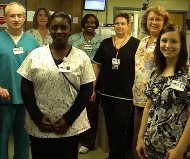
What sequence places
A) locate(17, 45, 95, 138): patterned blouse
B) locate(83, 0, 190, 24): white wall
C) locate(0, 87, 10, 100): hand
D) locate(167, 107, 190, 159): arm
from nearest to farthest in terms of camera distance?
locate(167, 107, 190, 159): arm < locate(17, 45, 95, 138): patterned blouse < locate(0, 87, 10, 100): hand < locate(83, 0, 190, 24): white wall

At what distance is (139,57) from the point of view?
8.80 feet

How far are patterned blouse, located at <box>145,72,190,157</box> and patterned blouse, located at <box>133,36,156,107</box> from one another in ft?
2.43

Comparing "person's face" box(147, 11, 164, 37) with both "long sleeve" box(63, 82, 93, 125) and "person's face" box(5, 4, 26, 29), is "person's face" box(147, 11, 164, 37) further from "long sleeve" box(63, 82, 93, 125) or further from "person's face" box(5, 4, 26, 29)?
"person's face" box(5, 4, 26, 29)

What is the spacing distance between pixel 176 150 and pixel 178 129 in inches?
5.8

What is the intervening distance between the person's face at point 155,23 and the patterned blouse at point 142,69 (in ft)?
Answer: 0.34

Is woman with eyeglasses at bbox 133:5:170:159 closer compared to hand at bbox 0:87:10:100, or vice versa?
hand at bbox 0:87:10:100

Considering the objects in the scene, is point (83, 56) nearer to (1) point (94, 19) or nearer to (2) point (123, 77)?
(2) point (123, 77)

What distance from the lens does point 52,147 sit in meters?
2.09

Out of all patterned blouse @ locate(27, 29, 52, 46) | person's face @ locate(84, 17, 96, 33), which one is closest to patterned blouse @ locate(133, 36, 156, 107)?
person's face @ locate(84, 17, 96, 33)

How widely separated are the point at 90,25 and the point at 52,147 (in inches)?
83.3

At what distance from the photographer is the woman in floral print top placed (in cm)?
171

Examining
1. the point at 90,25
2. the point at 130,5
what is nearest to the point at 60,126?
the point at 90,25

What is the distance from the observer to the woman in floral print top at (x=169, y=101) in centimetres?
171

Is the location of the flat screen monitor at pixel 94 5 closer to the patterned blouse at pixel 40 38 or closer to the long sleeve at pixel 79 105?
the patterned blouse at pixel 40 38
